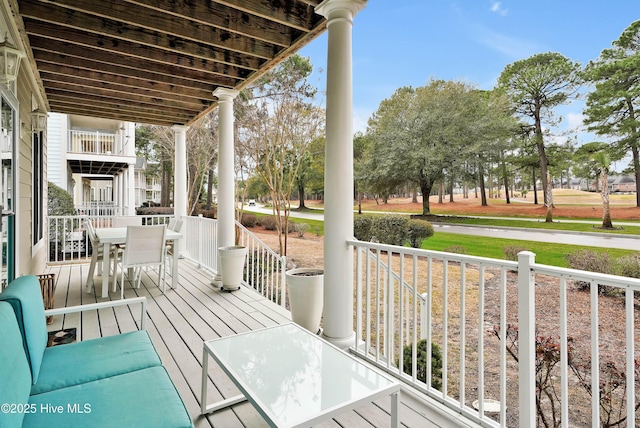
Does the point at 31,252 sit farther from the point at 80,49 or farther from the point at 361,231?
the point at 361,231

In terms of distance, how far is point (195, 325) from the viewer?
3285 millimetres

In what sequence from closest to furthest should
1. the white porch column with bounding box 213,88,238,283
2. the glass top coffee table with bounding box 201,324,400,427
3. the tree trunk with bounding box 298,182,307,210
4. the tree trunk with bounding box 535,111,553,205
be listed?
the glass top coffee table with bounding box 201,324,400,427
the white porch column with bounding box 213,88,238,283
the tree trunk with bounding box 535,111,553,205
the tree trunk with bounding box 298,182,307,210

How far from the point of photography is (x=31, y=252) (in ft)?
13.4

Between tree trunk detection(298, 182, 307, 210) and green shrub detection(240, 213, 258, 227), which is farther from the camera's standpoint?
green shrub detection(240, 213, 258, 227)

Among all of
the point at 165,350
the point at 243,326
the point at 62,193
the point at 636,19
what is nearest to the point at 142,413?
the point at 165,350

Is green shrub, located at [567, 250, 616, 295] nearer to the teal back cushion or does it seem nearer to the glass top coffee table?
the glass top coffee table

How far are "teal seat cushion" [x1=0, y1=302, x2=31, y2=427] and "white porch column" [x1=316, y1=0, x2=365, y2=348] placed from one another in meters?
1.90

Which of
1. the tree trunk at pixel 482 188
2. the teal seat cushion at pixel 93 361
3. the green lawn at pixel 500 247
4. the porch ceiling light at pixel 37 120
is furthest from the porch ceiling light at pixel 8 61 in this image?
the tree trunk at pixel 482 188

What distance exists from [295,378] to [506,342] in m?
2.92

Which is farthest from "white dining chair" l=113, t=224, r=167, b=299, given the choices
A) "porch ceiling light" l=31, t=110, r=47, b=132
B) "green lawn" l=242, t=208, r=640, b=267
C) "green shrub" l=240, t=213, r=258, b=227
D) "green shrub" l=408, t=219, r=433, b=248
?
"green shrub" l=240, t=213, r=258, b=227

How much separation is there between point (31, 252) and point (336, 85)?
432cm

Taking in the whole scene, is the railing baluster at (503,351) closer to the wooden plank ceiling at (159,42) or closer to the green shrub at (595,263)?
the wooden plank ceiling at (159,42)

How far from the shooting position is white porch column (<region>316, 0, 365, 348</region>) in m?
2.66

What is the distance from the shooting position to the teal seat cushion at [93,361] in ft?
4.89
